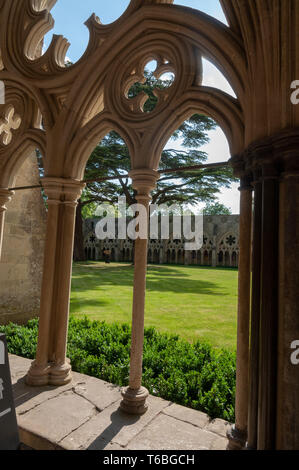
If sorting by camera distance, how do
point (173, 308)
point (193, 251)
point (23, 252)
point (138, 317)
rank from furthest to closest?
point (193, 251)
point (173, 308)
point (23, 252)
point (138, 317)

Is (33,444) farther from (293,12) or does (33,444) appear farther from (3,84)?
(3,84)

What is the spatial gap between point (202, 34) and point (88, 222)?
27.1 m

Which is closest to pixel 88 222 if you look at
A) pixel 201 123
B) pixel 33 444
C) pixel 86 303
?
pixel 201 123

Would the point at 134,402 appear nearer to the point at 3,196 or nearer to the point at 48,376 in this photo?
the point at 48,376

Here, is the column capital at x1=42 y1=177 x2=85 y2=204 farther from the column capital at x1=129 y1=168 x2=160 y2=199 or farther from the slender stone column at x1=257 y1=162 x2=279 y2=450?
the slender stone column at x1=257 y1=162 x2=279 y2=450

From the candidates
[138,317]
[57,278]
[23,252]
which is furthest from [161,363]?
[23,252]

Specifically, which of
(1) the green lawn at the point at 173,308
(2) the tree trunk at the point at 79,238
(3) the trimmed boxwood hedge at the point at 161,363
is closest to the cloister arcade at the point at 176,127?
(3) the trimmed boxwood hedge at the point at 161,363

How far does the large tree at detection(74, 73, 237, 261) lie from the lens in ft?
43.2

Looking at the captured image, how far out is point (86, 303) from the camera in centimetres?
772

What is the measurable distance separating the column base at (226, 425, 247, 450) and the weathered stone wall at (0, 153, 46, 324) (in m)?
4.43

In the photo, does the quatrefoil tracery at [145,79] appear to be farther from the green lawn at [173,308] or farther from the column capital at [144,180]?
the green lawn at [173,308]

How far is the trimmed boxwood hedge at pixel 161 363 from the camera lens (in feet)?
9.33

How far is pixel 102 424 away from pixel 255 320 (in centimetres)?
147

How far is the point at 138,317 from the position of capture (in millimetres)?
2635
